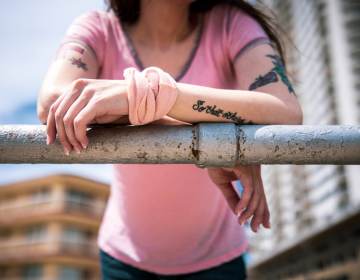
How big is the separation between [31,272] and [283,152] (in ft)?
121

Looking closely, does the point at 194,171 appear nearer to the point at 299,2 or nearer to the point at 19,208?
the point at 19,208

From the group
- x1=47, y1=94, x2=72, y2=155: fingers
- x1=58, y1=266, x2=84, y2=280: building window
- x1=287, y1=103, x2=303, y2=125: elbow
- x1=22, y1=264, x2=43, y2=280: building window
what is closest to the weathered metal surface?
x1=47, y1=94, x2=72, y2=155: fingers

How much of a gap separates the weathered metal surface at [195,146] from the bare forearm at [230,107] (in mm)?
74

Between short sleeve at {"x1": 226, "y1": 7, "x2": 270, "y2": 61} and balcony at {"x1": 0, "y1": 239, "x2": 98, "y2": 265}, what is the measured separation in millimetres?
33668

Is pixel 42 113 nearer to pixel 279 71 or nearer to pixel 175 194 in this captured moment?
pixel 175 194

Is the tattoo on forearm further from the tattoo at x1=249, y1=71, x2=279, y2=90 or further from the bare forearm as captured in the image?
the bare forearm

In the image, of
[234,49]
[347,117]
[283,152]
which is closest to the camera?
[283,152]

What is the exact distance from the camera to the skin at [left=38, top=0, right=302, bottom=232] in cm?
81

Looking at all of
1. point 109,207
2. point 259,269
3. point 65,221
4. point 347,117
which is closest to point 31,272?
point 65,221

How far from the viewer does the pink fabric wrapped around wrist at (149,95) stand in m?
0.81

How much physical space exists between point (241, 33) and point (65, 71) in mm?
498

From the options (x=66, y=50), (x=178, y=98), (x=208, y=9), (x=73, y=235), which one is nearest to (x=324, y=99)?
(x=73, y=235)

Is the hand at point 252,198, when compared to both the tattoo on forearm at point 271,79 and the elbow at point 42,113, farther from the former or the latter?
the elbow at point 42,113

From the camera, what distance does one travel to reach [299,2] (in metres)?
54.8
